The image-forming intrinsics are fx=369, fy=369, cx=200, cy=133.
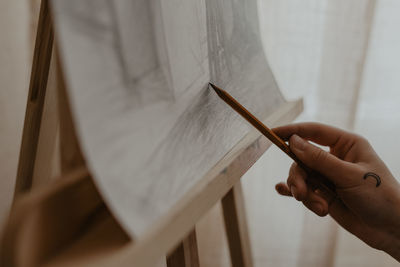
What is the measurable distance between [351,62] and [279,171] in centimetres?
41

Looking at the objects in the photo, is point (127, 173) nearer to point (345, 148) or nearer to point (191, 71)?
point (191, 71)

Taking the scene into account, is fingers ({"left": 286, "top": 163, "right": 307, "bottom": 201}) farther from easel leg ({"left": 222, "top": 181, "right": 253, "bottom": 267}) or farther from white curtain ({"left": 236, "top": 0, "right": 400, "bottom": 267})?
white curtain ({"left": 236, "top": 0, "right": 400, "bottom": 267})

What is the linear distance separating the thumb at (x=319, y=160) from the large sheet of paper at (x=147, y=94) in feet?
0.29

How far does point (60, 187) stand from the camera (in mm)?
302

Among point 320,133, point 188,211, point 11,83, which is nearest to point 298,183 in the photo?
point 320,133

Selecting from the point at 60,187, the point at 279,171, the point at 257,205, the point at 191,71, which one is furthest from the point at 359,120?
the point at 60,187

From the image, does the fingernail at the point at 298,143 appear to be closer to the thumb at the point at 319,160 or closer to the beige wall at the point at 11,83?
the thumb at the point at 319,160

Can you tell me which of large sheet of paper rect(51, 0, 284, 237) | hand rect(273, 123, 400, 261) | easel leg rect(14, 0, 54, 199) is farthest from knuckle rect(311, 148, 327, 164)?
easel leg rect(14, 0, 54, 199)

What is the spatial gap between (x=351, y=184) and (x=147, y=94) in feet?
1.23

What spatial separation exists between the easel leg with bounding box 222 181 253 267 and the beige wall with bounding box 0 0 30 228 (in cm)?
62

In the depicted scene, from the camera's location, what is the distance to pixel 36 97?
0.54 meters

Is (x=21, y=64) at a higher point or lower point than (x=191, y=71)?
lower

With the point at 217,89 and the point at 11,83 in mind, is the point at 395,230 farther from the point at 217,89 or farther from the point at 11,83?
the point at 11,83

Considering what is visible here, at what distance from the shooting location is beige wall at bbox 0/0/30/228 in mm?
948
